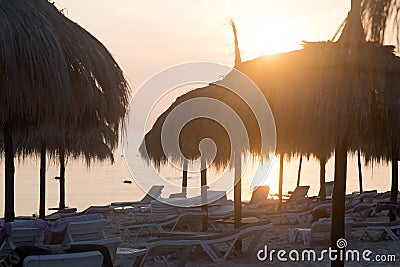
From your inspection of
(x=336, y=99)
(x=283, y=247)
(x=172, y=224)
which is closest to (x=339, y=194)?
(x=336, y=99)

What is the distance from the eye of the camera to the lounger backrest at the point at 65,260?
3803mm

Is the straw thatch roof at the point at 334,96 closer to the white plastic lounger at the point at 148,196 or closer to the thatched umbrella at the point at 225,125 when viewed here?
the thatched umbrella at the point at 225,125

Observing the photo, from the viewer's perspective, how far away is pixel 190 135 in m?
9.94

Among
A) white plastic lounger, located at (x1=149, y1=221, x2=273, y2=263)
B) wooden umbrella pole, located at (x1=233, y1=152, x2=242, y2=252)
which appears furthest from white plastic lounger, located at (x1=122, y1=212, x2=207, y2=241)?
white plastic lounger, located at (x1=149, y1=221, x2=273, y2=263)

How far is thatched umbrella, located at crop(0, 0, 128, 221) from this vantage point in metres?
4.82

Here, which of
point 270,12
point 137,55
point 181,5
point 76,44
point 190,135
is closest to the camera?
point 76,44

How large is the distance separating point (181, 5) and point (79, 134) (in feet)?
8.80

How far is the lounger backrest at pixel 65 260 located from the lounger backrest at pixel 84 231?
237 cm

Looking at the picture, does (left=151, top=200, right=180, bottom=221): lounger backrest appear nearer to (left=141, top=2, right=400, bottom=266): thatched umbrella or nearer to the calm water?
the calm water

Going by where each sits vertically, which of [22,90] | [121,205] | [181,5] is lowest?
[121,205]

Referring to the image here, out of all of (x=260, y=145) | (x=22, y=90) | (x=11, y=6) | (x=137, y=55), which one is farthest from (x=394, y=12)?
(x=137, y=55)

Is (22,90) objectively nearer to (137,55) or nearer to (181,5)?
(181,5)

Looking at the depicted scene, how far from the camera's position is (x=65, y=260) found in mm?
3863

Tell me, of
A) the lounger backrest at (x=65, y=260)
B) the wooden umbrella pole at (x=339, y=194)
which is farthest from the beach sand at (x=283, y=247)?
the lounger backrest at (x=65, y=260)
